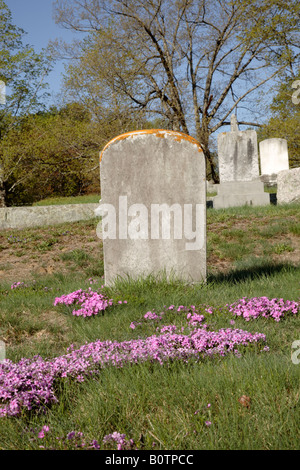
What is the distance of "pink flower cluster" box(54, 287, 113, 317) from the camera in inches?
179

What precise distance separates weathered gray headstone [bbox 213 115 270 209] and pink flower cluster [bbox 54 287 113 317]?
10.3 m

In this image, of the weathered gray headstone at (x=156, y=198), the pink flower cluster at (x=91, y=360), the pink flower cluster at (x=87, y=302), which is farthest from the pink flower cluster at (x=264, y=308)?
the pink flower cluster at (x=87, y=302)

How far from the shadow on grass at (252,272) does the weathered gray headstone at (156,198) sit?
0.83m

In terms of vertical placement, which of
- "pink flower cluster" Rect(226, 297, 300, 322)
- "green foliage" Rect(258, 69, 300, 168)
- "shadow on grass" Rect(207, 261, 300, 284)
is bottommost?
"pink flower cluster" Rect(226, 297, 300, 322)

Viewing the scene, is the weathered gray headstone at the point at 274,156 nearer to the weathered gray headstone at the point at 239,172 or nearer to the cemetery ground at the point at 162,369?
the weathered gray headstone at the point at 239,172

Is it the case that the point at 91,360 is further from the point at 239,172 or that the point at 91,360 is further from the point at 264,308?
the point at 239,172

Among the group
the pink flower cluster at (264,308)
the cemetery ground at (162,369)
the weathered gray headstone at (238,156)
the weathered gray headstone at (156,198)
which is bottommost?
the cemetery ground at (162,369)

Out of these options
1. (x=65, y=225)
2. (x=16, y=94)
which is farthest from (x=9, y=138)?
(x=65, y=225)

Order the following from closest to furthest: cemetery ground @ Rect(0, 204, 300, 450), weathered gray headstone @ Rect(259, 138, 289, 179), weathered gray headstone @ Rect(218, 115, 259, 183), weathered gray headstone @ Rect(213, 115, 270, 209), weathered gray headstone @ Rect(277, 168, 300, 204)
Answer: cemetery ground @ Rect(0, 204, 300, 450), weathered gray headstone @ Rect(277, 168, 300, 204), weathered gray headstone @ Rect(213, 115, 270, 209), weathered gray headstone @ Rect(218, 115, 259, 183), weathered gray headstone @ Rect(259, 138, 289, 179)

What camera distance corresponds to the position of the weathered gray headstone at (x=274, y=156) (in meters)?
18.5

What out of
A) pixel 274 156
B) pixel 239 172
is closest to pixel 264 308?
pixel 239 172

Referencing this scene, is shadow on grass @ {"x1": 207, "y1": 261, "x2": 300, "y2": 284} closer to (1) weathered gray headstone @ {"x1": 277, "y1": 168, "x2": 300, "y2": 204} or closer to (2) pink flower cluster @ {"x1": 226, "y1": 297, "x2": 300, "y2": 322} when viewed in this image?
(2) pink flower cluster @ {"x1": 226, "y1": 297, "x2": 300, "y2": 322}

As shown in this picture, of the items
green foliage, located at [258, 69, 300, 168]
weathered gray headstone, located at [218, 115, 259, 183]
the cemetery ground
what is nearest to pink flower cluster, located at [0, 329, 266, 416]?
the cemetery ground

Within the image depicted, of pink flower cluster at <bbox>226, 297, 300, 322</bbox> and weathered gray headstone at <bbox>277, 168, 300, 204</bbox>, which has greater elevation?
weathered gray headstone at <bbox>277, 168, 300, 204</bbox>
